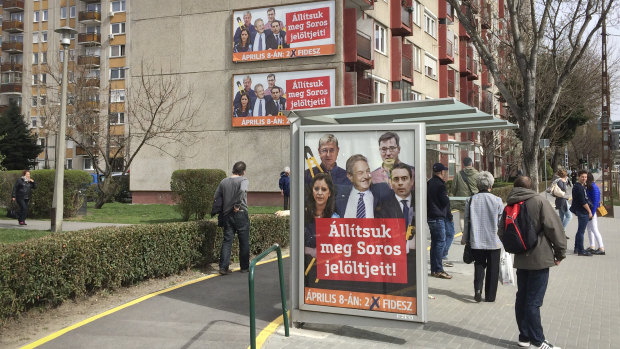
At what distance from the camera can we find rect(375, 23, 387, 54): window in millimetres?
27859

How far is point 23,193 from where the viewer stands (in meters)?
15.8

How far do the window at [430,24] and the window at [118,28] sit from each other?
33.0 m

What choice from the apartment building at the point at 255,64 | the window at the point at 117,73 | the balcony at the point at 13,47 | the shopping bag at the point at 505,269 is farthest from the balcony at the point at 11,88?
the shopping bag at the point at 505,269

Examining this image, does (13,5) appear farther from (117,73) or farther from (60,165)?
(60,165)

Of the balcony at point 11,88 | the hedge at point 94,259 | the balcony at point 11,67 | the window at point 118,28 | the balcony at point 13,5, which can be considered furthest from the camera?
the balcony at point 11,88

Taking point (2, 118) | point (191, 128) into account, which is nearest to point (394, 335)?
point (191, 128)

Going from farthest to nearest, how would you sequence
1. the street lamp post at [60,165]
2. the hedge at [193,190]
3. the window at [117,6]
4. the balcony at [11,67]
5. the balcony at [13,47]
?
the balcony at [11,67], the balcony at [13,47], the window at [117,6], the hedge at [193,190], the street lamp post at [60,165]

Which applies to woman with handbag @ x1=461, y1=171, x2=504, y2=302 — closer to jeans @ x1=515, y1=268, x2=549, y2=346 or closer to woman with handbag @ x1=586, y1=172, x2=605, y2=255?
jeans @ x1=515, y1=268, x2=549, y2=346

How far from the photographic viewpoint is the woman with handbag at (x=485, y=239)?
716 centimetres

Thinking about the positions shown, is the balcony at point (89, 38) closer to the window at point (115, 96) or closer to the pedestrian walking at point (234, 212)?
the window at point (115, 96)

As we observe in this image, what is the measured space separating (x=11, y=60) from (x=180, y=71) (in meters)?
48.2

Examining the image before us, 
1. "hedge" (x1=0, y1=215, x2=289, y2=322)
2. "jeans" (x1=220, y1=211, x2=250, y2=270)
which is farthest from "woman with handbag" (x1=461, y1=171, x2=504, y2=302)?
"hedge" (x1=0, y1=215, x2=289, y2=322)

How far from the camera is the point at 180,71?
25891 millimetres

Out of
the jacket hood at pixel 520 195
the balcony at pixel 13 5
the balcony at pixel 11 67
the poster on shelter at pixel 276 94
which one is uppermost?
the balcony at pixel 13 5
